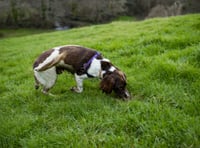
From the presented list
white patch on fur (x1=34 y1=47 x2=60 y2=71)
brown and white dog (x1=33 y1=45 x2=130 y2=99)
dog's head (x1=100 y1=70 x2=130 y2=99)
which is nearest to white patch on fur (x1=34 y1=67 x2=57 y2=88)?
brown and white dog (x1=33 y1=45 x2=130 y2=99)

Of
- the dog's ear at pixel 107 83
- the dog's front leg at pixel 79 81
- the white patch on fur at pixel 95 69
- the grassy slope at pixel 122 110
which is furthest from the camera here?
the dog's front leg at pixel 79 81

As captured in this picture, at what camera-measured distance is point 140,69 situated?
6258 millimetres

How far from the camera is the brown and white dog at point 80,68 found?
198 inches

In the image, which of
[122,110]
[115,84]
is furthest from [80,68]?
[122,110]

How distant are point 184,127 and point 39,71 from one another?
274 centimetres

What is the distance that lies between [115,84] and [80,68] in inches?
27.4

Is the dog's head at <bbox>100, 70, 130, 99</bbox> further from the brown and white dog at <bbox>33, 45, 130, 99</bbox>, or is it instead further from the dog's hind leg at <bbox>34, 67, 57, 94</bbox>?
the dog's hind leg at <bbox>34, 67, 57, 94</bbox>

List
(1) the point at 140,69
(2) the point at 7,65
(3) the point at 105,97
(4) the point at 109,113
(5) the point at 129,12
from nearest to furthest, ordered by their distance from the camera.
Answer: (4) the point at 109,113
(3) the point at 105,97
(1) the point at 140,69
(2) the point at 7,65
(5) the point at 129,12

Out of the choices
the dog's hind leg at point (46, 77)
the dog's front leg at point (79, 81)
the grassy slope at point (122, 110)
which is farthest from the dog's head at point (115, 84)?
the dog's hind leg at point (46, 77)

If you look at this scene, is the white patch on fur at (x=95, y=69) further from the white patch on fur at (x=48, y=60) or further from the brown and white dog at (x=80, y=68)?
the white patch on fur at (x=48, y=60)

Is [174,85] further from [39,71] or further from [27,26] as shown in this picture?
[27,26]

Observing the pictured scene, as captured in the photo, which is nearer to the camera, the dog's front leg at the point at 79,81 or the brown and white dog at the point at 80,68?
the brown and white dog at the point at 80,68

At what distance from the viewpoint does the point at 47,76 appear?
5.36 meters

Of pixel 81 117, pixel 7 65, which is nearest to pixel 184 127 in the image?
pixel 81 117
